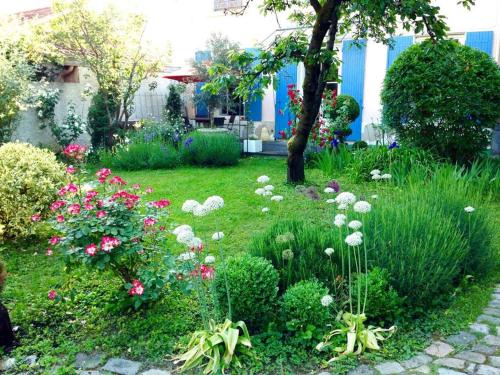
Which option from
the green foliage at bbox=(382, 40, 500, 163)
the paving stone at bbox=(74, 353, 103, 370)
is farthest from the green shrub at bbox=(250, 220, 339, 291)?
the green foliage at bbox=(382, 40, 500, 163)

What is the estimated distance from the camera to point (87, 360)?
2.69 meters

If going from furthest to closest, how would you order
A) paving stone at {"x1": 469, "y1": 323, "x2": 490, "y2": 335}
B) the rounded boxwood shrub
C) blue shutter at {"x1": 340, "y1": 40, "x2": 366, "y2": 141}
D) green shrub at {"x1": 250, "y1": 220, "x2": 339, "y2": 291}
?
blue shutter at {"x1": 340, "y1": 40, "x2": 366, "y2": 141} → the rounded boxwood shrub → green shrub at {"x1": 250, "y1": 220, "x2": 339, "y2": 291} → paving stone at {"x1": 469, "y1": 323, "x2": 490, "y2": 335}

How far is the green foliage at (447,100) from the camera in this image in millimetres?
7059

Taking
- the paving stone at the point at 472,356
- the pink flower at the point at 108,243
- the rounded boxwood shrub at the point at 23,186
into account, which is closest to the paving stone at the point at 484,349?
the paving stone at the point at 472,356

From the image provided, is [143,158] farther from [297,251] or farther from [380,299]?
[380,299]

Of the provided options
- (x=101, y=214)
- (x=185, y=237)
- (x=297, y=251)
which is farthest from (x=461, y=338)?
(x=101, y=214)

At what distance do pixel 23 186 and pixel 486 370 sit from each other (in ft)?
14.5

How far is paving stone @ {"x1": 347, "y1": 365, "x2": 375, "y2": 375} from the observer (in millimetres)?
2465

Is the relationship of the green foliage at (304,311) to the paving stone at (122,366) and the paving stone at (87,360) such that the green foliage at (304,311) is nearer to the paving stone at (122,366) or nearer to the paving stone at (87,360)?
the paving stone at (122,366)

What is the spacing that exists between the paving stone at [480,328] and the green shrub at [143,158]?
725 cm

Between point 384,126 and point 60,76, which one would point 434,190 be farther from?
point 60,76

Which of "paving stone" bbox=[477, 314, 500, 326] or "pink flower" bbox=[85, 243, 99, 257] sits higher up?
"pink flower" bbox=[85, 243, 99, 257]

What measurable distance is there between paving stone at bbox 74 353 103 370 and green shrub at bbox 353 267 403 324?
5.41 feet

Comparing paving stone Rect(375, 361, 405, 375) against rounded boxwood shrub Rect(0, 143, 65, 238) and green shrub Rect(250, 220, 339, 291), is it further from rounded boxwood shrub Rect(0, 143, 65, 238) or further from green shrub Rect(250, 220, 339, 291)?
rounded boxwood shrub Rect(0, 143, 65, 238)
